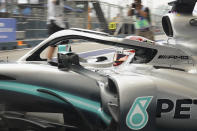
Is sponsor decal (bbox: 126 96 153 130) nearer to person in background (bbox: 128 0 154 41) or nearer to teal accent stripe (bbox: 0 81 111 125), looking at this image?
teal accent stripe (bbox: 0 81 111 125)

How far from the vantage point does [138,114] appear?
1.65 meters

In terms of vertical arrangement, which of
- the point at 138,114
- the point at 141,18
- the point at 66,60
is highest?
the point at 141,18

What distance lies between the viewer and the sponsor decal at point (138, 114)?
163 cm

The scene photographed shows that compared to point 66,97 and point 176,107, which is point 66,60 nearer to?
point 66,97

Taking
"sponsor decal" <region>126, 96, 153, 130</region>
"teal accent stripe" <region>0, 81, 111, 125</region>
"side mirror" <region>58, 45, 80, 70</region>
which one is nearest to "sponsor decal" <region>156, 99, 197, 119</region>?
"sponsor decal" <region>126, 96, 153, 130</region>

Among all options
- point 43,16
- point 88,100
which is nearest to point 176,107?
point 88,100

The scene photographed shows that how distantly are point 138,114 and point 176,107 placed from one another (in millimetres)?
310

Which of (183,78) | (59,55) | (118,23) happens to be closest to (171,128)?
(183,78)

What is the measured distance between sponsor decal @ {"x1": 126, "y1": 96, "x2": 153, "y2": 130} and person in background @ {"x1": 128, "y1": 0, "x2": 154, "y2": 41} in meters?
3.73

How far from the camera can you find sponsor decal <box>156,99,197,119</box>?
5.74ft

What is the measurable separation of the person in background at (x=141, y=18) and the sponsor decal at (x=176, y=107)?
358 cm

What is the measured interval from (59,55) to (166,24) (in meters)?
1.40

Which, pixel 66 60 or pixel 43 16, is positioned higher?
pixel 43 16

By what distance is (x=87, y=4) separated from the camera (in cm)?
1327
